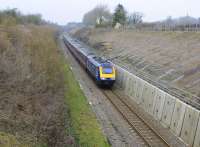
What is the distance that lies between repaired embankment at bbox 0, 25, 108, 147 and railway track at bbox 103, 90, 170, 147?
2444 mm

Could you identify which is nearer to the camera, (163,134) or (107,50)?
(163,134)

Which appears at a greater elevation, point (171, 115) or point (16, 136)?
point (16, 136)

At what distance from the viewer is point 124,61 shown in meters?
45.5

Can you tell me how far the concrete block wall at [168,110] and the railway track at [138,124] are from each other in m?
1.38


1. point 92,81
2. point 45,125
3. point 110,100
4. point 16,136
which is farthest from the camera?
point 92,81

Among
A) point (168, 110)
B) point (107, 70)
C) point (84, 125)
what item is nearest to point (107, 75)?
point (107, 70)

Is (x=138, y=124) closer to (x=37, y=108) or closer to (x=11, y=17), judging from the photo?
(x=37, y=108)

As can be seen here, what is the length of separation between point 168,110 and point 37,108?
908 centimetres

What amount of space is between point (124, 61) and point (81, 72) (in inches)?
267

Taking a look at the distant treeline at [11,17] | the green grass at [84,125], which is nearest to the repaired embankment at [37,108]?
the green grass at [84,125]

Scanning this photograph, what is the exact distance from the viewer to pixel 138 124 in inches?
822

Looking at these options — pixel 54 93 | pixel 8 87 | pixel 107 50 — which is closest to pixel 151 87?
pixel 54 93

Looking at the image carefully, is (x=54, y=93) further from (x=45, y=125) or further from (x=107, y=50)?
(x=107, y=50)

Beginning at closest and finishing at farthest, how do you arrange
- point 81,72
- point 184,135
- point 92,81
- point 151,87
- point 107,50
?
point 184,135 → point 151,87 → point 92,81 → point 81,72 → point 107,50
